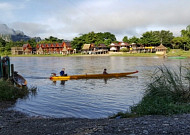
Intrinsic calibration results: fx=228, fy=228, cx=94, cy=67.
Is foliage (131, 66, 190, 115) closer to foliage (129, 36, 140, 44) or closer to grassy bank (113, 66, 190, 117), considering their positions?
grassy bank (113, 66, 190, 117)

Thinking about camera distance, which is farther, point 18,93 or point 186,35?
point 186,35

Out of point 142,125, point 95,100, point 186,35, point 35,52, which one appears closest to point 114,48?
point 186,35

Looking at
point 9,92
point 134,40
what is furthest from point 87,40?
point 9,92

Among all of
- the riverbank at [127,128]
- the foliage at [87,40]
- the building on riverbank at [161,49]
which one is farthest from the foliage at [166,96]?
the foliage at [87,40]

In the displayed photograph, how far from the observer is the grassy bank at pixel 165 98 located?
8.23 meters

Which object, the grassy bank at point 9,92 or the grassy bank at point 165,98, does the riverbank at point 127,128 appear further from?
the grassy bank at point 9,92

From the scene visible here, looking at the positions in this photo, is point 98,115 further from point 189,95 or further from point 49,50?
point 49,50

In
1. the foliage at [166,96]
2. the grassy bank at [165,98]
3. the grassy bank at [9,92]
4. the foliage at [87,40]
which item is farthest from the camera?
the foliage at [87,40]

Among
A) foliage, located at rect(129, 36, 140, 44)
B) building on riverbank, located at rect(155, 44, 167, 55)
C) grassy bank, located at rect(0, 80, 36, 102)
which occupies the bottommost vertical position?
grassy bank, located at rect(0, 80, 36, 102)

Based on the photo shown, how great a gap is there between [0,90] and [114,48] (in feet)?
307

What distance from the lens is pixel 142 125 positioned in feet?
20.9

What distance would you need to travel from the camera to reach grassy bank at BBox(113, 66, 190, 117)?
27.0 feet

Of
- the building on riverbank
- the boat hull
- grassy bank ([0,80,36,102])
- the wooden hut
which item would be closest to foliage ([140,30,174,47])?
the building on riverbank

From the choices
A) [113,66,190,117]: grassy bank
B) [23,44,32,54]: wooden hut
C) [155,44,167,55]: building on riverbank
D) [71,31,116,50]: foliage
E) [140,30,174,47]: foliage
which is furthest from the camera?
[23,44,32,54]: wooden hut
